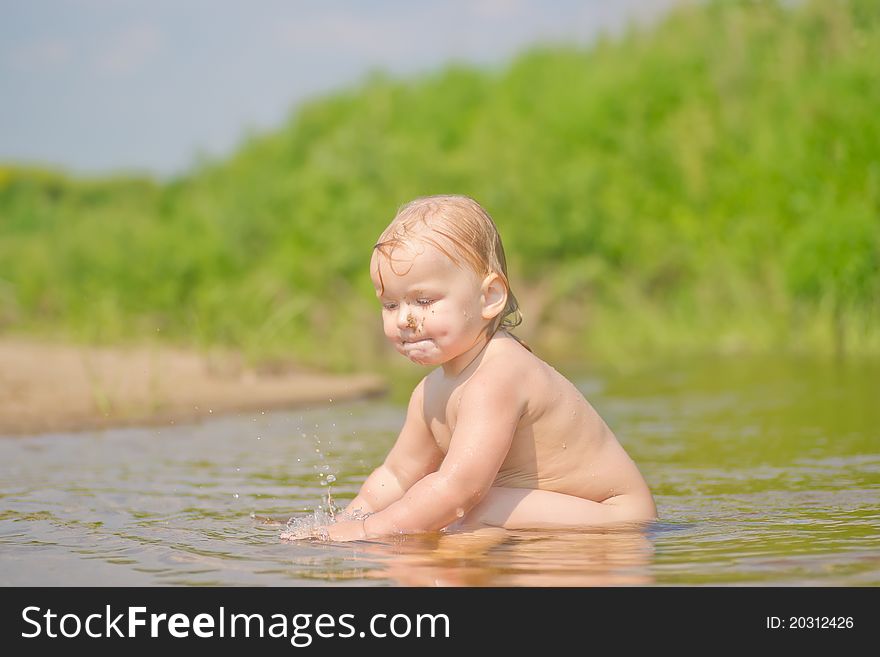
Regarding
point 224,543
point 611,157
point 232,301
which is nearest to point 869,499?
point 224,543

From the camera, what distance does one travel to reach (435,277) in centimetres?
380

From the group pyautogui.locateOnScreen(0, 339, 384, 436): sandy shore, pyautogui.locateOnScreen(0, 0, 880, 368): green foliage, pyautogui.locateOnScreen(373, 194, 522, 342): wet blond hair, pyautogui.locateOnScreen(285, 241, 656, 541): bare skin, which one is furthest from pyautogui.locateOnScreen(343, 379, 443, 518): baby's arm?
pyautogui.locateOnScreen(0, 0, 880, 368): green foliage

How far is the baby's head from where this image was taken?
3.80 m

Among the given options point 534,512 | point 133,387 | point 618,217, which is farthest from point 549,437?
point 618,217

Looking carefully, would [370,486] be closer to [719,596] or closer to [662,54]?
[719,596]

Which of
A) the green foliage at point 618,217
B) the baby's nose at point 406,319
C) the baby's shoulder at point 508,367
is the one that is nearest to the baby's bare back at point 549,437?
the baby's shoulder at point 508,367

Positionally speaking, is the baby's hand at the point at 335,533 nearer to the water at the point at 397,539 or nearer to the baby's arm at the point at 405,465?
the water at the point at 397,539

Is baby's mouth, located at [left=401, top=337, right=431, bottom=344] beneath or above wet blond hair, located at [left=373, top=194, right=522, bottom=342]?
beneath

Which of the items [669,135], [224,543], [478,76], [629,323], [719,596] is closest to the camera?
[719,596]

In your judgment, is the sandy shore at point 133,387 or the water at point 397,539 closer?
the water at point 397,539

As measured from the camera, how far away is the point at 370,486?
4.30 m

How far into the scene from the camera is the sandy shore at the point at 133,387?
7922 millimetres

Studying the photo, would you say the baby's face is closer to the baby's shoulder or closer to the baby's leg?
the baby's shoulder

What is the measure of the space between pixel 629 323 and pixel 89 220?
26.1 ft
